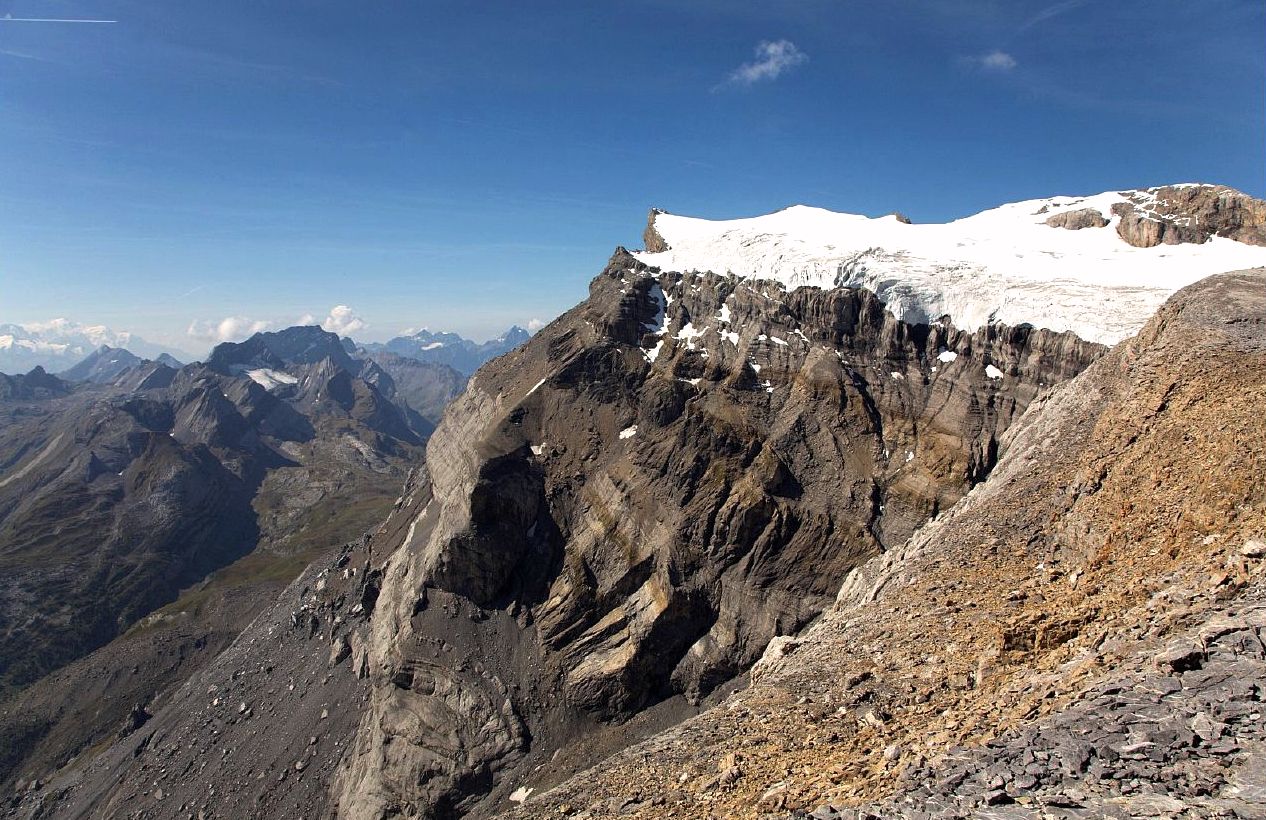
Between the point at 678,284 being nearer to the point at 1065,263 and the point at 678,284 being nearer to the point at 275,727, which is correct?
the point at 1065,263

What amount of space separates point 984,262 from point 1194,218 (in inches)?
966

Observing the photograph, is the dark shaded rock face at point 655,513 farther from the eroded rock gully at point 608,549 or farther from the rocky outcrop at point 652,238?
the rocky outcrop at point 652,238

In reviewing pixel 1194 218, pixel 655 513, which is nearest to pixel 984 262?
pixel 1194 218

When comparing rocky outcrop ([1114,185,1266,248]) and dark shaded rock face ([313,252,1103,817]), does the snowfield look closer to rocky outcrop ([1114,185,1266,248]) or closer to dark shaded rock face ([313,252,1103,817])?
rocky outcrop ([1114,185,1266,248])

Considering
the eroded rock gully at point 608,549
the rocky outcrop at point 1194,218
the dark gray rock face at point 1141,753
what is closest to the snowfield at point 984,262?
the rocky outcrop at point 1194,218

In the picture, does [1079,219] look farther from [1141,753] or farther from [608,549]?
[1141,753]

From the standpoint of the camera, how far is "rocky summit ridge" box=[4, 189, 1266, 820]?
18.9 metres

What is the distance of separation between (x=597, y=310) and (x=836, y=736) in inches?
2932

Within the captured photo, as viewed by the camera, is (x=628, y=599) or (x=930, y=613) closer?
(x=930, y=613)

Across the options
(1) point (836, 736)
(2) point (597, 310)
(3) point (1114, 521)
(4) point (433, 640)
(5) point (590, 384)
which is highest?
(2) point (597, 310)

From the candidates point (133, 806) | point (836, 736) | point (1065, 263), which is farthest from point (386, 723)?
point (1065, 263)

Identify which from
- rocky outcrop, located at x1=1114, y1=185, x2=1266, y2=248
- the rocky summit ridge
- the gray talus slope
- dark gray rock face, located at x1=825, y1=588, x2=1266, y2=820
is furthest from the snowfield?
dark gray rock face, located at x1=825, y1=588, x2=1266, y2=820

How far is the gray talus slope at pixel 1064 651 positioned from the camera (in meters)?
14.1

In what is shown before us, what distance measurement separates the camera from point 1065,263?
235 ft
